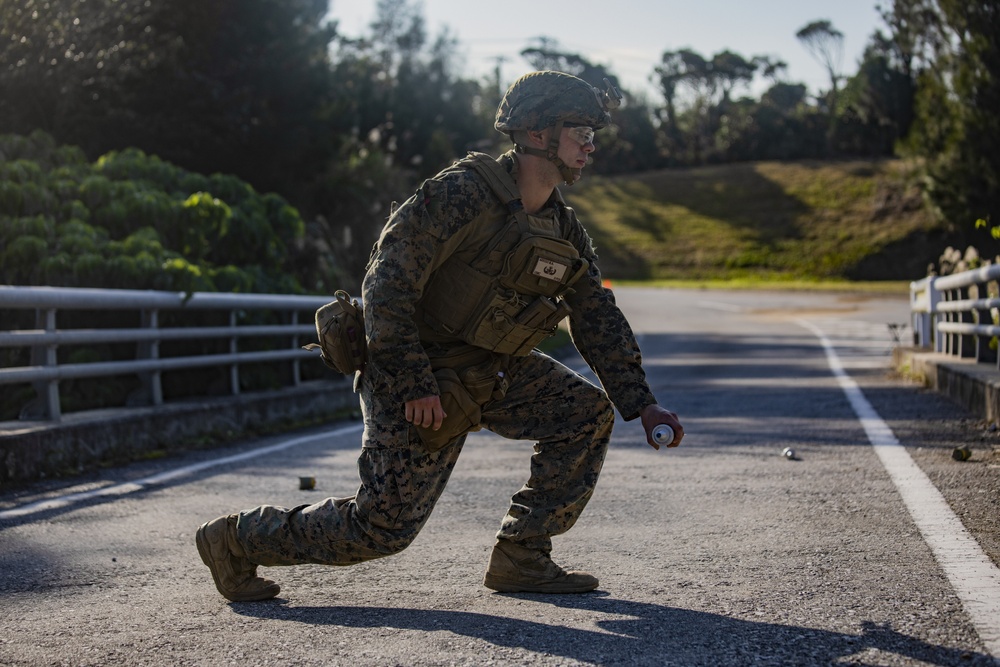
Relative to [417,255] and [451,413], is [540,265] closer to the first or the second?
[417,255]

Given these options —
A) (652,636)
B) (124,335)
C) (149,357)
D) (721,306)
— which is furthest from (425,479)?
(721,306)

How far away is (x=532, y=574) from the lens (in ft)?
14.5

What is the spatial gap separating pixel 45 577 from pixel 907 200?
224 feet

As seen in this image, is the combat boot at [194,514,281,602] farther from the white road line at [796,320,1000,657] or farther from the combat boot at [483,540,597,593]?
the white road line at [796,320,1000,657]

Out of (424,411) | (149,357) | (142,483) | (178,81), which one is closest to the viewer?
(424,411)

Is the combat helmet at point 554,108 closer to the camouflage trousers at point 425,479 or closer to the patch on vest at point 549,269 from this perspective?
the patch on vest at point 549,269

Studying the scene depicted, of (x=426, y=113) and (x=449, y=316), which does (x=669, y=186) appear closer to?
(x=426, y=113)

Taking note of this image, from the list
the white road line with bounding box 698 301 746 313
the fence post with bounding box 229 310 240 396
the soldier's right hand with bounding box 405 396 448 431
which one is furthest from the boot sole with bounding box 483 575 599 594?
the white road line with bounding box 698 301 746 313

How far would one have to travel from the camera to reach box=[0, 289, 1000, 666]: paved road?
3707 mm

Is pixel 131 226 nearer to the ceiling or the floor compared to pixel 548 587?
nearer to the ceiling

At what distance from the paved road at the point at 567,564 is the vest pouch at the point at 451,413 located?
1.85 feet

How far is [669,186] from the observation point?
276ft

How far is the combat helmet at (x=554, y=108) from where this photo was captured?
13.9 ft

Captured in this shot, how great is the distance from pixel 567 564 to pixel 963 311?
26.1 feet
